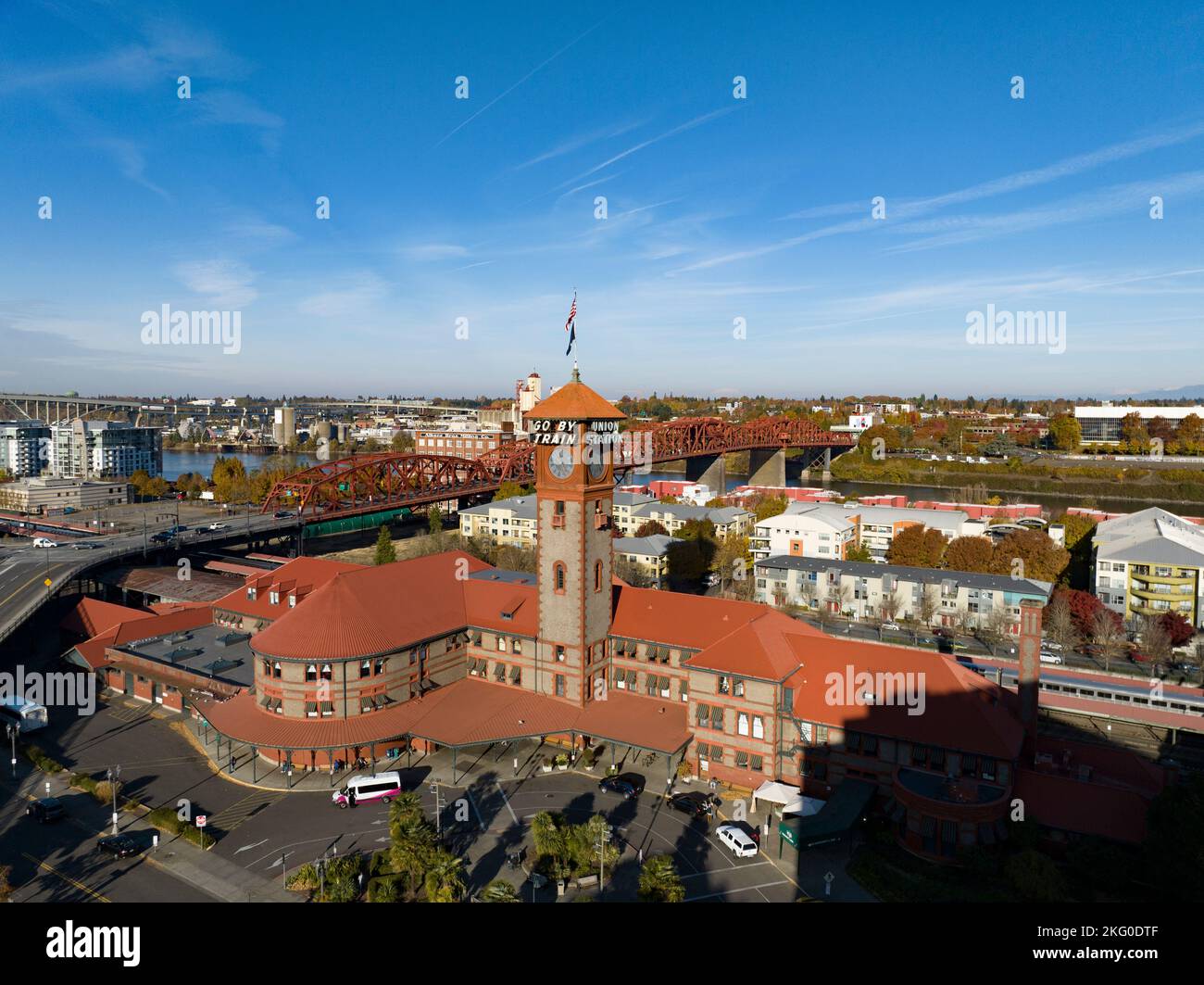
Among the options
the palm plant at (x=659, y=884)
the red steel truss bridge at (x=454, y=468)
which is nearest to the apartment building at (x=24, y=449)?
the red steel truss bridge at (x=454, y=468)

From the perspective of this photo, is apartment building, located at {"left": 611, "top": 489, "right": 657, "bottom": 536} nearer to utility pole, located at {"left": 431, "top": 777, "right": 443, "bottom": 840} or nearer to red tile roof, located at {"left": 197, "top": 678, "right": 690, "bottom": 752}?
red tile roof, located at {"left": 197, "top": 678, "right": 690, "bottom": 752}

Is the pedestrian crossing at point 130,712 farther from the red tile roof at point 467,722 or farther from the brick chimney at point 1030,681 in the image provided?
the brick chimney at point 1030,681

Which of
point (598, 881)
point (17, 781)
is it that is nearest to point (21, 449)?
point (17, 781)

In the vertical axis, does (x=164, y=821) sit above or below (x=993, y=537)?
below

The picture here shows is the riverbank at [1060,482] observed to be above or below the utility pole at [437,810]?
above
